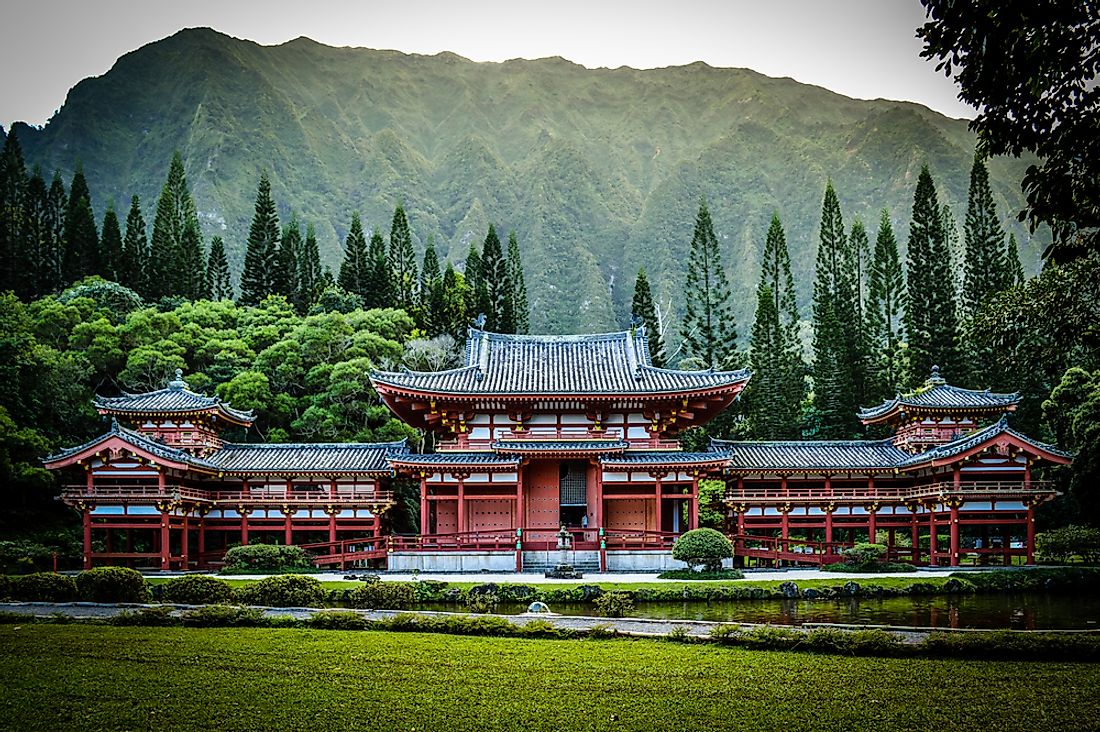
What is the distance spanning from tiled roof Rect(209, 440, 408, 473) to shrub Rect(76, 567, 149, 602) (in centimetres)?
1145

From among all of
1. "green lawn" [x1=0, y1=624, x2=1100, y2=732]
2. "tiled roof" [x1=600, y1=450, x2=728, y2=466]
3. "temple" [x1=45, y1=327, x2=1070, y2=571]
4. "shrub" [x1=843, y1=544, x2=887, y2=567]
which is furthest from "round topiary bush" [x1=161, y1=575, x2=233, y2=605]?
"shrub" [x1=843, y1=544, x2=887, y2=567]

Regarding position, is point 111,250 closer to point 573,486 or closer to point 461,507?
point 461,507

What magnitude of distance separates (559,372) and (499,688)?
21.7 metres

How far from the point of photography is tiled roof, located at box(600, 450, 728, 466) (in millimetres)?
27484

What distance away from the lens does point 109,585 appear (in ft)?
55.7

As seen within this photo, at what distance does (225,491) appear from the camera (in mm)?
30312

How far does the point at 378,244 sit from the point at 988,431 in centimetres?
4323

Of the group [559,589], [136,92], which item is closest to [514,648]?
[559,589]

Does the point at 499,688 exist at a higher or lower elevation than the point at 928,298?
lower

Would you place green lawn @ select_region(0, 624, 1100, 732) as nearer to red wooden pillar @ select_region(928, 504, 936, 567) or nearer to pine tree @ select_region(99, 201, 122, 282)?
red wooden pillar @ select_region(928, 504, 936, 567)

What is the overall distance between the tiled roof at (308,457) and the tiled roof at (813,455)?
11.5 m

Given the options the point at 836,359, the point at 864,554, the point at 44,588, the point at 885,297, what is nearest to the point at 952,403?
the point at 864,554

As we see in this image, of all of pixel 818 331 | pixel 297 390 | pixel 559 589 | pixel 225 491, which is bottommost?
pixel 559 589

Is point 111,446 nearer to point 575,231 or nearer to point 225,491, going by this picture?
point 225,491
